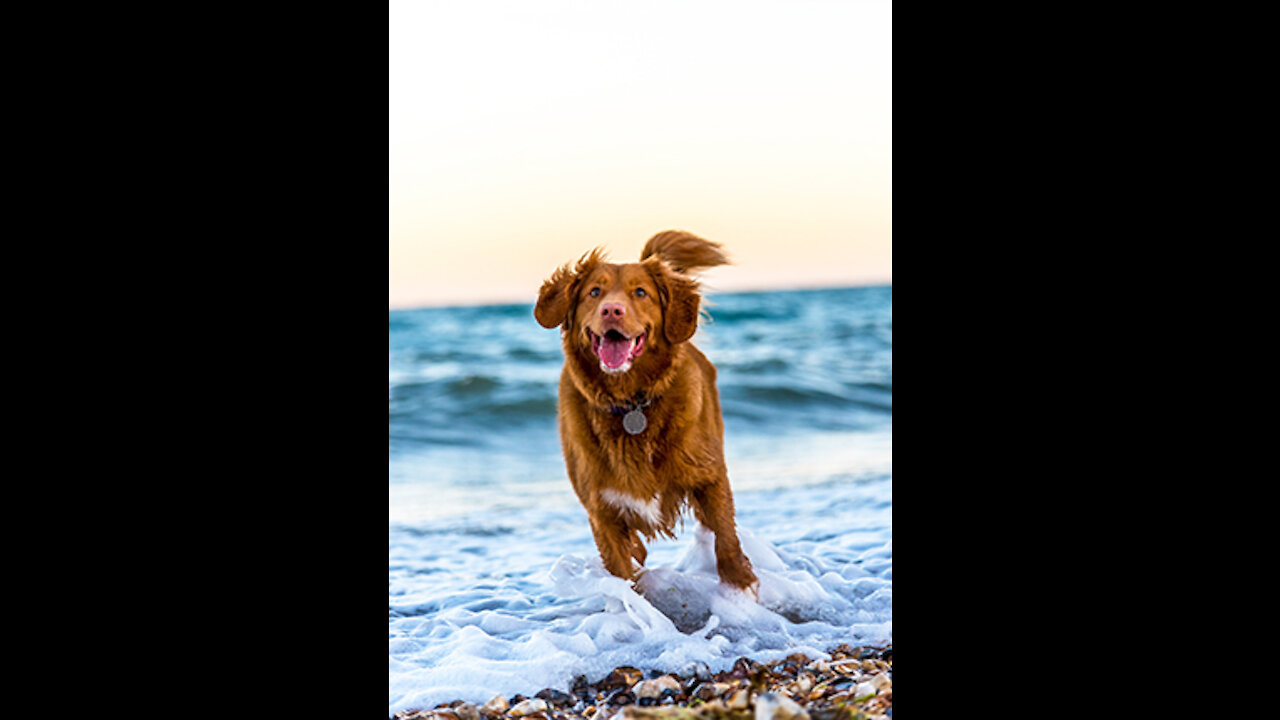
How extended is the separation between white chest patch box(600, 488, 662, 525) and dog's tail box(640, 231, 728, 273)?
925mm

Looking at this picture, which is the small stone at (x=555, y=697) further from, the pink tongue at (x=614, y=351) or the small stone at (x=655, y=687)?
the pink tongue at (x=614, y=351)

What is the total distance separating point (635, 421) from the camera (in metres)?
3.67

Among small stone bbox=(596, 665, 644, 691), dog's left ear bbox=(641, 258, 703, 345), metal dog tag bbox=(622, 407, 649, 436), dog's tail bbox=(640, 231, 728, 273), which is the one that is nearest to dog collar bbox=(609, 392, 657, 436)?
metal dog tag bbox=(622, 407, 649, 436)

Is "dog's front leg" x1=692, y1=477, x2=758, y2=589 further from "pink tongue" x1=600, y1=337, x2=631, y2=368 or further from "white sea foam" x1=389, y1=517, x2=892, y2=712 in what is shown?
"pink tongue" x1=600, y1=337, x2=631, y2=368

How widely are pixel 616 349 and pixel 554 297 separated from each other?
319 mm

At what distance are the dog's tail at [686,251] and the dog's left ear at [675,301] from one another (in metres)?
0.12

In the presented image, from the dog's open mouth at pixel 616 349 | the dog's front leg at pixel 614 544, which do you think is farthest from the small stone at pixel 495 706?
the dog's open mouth at pixel 616 349

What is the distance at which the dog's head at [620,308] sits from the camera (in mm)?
3482

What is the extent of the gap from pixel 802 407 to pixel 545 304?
5380mm

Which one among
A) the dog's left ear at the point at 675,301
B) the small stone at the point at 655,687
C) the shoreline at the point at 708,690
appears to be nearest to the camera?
the shoreline at the point at 708,690

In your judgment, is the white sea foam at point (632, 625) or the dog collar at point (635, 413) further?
the dog collar at point (635, 413)

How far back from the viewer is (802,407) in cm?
859

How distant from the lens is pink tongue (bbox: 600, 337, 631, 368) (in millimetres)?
3502
